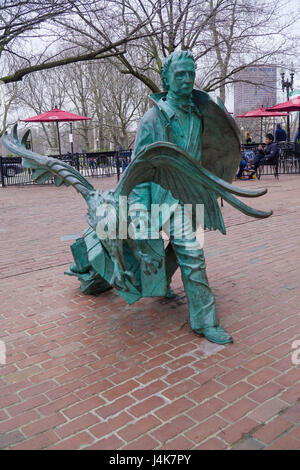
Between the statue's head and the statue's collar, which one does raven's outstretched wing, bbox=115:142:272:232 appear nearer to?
the statue's collar

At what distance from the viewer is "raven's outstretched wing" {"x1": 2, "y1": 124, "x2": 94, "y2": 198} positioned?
135 inches

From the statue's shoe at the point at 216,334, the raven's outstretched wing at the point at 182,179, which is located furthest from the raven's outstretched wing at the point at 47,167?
the statue's shoe at the point at 216,334

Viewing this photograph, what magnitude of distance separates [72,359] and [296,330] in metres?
1.81

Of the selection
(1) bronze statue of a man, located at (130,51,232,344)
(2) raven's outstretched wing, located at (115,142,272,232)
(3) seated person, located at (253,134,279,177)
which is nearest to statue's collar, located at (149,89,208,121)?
(1) bronze statue of a man, located at (130,51,232,344)

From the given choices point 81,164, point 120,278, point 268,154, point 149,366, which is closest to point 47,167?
point 120,278

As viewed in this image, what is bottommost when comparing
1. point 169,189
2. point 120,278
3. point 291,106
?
point 120,278

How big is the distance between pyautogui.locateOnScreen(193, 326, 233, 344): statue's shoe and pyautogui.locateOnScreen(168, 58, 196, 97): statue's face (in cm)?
185

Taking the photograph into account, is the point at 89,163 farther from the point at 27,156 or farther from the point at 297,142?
the point at 27,156

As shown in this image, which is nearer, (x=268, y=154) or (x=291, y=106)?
(x=268, y=154)

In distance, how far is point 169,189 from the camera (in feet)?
10.4

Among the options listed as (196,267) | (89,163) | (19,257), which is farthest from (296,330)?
(89,163)

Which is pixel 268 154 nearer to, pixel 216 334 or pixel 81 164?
pixel 81 164

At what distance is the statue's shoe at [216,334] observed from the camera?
10.6 ft

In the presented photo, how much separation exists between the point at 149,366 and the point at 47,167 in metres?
1.82
